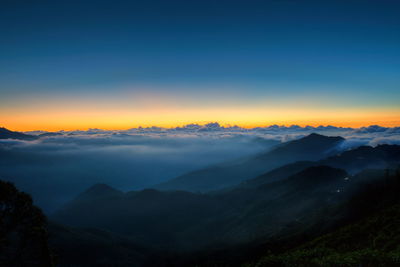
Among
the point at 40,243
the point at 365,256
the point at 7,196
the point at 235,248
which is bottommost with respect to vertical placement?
the point at 235,248

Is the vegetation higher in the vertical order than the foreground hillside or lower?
higher

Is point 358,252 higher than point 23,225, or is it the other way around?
point 23,225

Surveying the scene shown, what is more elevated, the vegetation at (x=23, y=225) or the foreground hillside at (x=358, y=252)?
the vegetation at (x=23, y=225)

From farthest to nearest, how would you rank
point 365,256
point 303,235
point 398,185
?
1. point 398,185
2. point 303,235
3. point 365,256

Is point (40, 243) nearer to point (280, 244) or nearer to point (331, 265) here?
point (331, 265)

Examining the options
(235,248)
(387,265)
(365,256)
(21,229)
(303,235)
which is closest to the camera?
(387,265)

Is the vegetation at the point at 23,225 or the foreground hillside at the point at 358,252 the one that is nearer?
the vegetation at the point at 23,225

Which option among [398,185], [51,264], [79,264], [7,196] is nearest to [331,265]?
[51,264]

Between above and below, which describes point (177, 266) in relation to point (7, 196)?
below

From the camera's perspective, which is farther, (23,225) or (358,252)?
(358,252)

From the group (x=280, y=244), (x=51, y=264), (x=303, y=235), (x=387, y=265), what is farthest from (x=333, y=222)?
(x=51, y=264)

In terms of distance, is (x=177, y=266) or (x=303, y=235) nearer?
(x=303, y=235)
